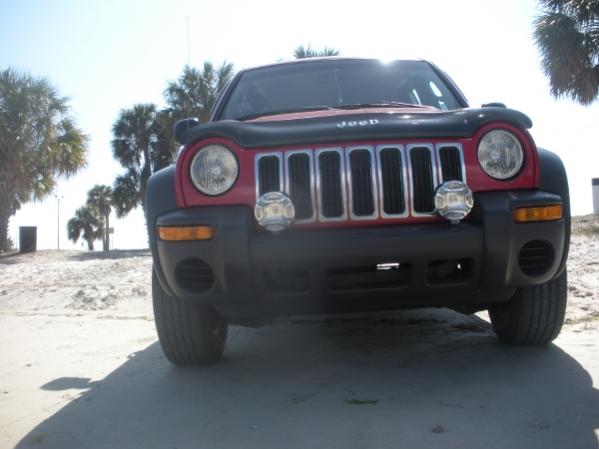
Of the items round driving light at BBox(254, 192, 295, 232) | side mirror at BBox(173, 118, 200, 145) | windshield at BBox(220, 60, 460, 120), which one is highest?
windshield at BBox(220, 60, 460, 120)

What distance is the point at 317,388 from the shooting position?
2.70m

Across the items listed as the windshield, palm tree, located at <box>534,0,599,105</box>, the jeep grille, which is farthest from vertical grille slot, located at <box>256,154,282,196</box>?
palm tree, located at <box>534,0,599,105</box>

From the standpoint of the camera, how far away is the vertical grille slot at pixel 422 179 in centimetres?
256

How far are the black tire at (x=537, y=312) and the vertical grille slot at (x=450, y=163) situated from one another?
0.80 metres

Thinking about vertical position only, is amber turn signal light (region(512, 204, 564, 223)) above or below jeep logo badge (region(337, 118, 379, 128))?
below

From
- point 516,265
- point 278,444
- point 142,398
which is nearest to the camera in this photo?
point 278,444

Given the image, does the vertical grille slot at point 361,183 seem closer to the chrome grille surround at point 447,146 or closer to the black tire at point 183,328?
the chrome grille surround at point 447,146

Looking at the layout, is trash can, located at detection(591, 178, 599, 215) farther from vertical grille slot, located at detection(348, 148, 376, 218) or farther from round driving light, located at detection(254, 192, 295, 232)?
round driving light, located at detection(254, 192, 295, 232)

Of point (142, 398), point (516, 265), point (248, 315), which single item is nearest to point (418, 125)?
point (516, 265)

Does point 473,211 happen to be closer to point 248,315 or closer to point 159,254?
point 248,315

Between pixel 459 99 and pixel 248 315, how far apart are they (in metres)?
2.01

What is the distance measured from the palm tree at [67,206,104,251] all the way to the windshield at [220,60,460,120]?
1654 inches

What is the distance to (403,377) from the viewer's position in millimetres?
2801

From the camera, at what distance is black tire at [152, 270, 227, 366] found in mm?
2994
